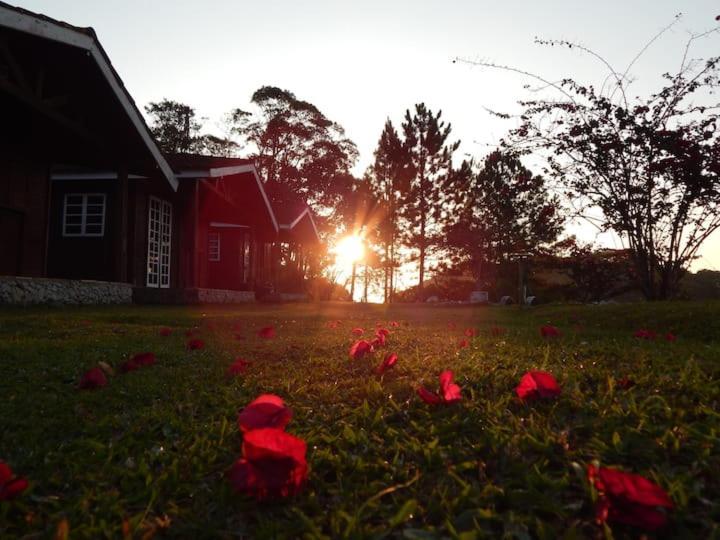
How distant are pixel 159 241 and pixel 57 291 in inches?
240

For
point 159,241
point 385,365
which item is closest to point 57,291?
point 159,241

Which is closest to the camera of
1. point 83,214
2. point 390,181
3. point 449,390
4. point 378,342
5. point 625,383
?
point 449,390

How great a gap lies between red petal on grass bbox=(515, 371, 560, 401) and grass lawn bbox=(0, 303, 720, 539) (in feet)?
0.17

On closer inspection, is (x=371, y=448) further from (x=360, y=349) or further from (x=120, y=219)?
(x=120, y=219)

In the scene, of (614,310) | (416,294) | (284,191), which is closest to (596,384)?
(614,310)

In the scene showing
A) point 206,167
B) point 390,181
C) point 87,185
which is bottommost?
point 87,185

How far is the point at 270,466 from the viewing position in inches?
47.8

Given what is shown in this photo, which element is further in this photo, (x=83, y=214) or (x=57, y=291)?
(x=83, y=214)

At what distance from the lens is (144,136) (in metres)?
11.5

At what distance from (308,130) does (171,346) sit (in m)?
34.8

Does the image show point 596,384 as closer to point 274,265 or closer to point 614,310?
point 614,310

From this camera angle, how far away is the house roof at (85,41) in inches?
309

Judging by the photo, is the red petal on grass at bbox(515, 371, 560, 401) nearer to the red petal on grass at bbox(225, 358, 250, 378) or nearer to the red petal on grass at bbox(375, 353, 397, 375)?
the red petal on grass at bbox(375, 353, 397, 375)

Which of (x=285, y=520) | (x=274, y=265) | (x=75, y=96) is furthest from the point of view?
(x=274, y=265)
